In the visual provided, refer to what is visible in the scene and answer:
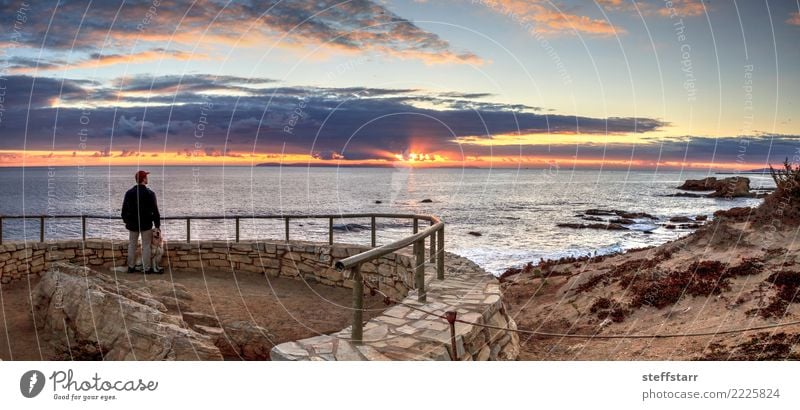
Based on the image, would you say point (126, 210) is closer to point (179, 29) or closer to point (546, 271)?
point (179, 29)

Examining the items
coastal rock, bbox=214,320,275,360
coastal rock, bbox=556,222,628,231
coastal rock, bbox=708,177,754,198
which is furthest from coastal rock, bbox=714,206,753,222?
coastal rock, bbox=708,177,754,198

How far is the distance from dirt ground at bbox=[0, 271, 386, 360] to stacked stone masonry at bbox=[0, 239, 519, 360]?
366 millimetres

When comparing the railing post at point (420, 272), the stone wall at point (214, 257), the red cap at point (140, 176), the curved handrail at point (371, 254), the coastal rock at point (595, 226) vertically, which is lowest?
the coastal rock at point (595, 226)

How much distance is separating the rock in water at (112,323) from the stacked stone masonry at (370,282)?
5.32 ft

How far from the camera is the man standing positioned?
904 centimetres

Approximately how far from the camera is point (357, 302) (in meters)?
4.18

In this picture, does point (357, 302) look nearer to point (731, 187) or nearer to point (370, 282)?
point (370, 282)

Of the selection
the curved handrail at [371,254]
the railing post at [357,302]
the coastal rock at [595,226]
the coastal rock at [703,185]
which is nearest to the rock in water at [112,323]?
the railing post at [357,302]

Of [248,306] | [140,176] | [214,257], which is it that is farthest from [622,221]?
[140,176]

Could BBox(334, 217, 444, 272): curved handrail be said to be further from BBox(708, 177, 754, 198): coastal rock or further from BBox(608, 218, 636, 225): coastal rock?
BBox(708, 177, 754, 198): coastal rock

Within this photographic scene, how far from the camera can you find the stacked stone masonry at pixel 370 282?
428cm

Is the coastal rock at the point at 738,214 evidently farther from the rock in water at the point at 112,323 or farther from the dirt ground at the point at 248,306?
the rock in water at the point at 112,323

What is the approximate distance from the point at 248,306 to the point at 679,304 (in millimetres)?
6656
